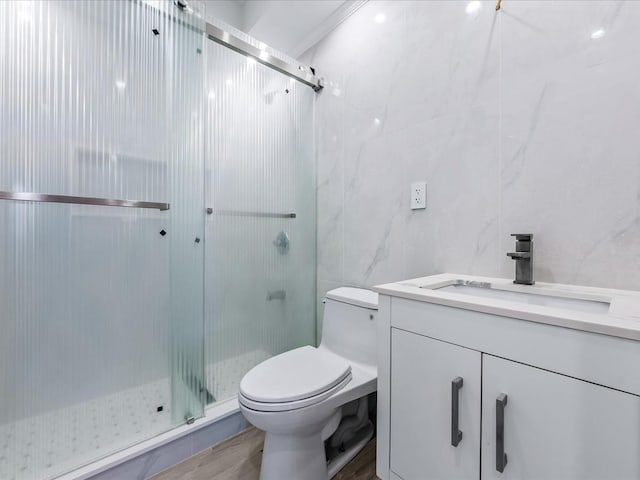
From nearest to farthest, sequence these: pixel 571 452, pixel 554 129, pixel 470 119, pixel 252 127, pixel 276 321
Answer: pixel 571 452
pixel 554 129
pixel 470 119
pixel 252 127
pixel 276 321

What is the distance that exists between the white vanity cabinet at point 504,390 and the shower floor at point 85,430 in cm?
98

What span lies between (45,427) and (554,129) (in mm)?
2173

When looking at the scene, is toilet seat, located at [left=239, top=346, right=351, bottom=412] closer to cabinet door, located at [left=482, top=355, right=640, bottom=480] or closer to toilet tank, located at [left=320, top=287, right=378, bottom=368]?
toilet tank, located at [left=320, top=287, right=378, bottom=368]

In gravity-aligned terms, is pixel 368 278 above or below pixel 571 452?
above

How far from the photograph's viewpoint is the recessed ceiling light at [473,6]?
1189mm

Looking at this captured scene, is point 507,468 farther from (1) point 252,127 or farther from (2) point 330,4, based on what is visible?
(2) point 330,4

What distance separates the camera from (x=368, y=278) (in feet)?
5.33

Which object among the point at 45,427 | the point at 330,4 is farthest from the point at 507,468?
the point at 330,4

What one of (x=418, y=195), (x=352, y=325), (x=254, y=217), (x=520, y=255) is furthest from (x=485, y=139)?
(x=254, y=217)

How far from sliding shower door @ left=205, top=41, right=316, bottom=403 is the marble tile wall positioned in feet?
0.74

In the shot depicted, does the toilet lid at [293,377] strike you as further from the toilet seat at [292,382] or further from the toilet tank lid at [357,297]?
the toilet tank lid at [357,297]

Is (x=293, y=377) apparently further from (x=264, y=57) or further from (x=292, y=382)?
(x=264, y=57)

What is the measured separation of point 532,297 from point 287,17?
79.4 inches

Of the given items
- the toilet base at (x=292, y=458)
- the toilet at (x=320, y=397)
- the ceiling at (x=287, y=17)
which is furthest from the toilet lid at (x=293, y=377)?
the ceiling at (x=287, y=17)
